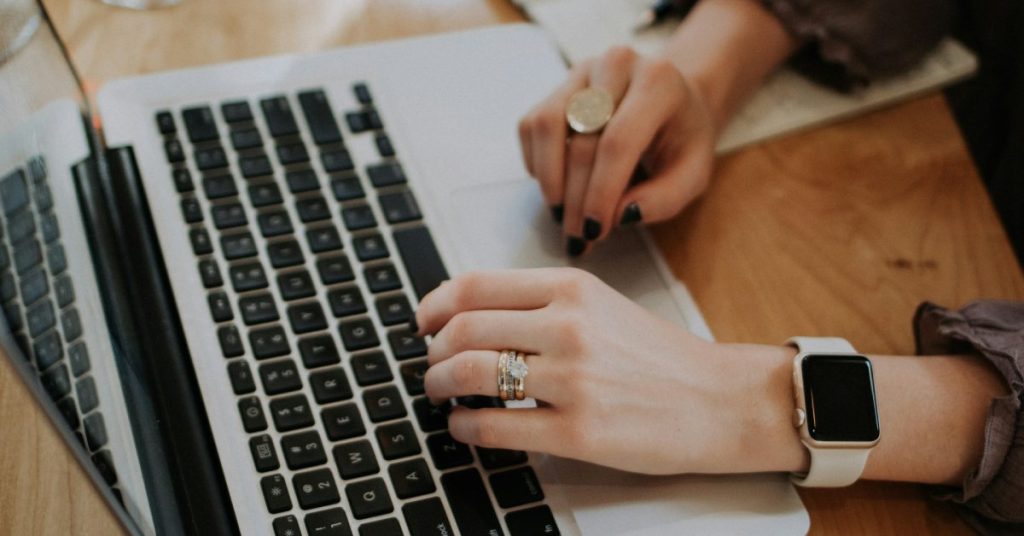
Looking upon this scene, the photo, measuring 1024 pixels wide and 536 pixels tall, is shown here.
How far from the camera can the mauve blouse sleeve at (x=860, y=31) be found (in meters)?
0.81

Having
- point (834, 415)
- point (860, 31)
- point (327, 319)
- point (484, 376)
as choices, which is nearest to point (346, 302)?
point (327, 319)

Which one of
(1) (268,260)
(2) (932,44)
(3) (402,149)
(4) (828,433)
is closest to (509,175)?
(3) (402,149)

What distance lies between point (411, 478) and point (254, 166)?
269mm

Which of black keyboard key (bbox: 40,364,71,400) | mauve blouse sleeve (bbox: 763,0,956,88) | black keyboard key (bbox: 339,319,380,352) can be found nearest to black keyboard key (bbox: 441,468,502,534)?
black keyboard key (bbox: 339,319,380,352)

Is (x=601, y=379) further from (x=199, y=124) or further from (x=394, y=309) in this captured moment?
(x=199, y=124)

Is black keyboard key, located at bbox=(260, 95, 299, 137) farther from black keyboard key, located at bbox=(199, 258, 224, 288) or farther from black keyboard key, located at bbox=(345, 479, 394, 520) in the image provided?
black keyboard key, located at bbox=(345, 479, 394, 520)

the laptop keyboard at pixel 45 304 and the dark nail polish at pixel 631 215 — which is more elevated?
the laptop keyboard at pixel 45 304

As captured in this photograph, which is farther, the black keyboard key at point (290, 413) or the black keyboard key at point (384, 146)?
the black keyboard key at point (384, 146)

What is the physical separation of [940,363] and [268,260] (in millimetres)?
440

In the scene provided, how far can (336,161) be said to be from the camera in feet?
2.27

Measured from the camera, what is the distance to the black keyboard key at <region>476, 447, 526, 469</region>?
1.81 feet

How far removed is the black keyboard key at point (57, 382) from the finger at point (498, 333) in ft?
0.66

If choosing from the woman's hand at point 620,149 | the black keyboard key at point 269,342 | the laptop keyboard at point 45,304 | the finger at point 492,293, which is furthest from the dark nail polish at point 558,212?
the laptop keyboard at point 45,304

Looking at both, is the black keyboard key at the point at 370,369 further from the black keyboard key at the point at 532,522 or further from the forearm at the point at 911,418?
the forearm at the point at 911,418
